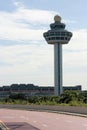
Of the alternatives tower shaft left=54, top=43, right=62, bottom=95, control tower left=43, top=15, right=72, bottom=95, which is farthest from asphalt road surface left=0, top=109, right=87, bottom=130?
control tower left=43, top=15, right=72, bottom=95

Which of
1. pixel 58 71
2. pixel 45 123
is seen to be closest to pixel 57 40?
pixel 58 71

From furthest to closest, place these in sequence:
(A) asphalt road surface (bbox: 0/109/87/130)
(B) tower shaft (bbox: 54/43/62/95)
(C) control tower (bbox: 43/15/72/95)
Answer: (C) control tower (bbox: 43/15/72/95) < (B) tower shaft (bbox: 54/43/62/95) < (A) asphalt road surface (bbox: 0/109/87/130)

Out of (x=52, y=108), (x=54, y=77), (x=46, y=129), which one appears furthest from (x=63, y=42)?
(x=46, y=129)

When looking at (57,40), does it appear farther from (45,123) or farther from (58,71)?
(45,123)

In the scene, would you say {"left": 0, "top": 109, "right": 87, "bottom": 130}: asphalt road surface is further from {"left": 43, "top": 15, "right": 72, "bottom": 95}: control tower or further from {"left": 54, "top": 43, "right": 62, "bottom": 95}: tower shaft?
{"left": 43, "top": 15, "right": 72, "bottom": 95}: control tower

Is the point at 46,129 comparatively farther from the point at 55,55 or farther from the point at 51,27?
the point at 51,27

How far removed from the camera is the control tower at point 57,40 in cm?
17388

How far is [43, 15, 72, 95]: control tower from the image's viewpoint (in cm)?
17388

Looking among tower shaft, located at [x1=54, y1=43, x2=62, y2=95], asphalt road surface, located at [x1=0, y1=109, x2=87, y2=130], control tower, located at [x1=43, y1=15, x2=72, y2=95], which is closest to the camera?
asphalt road surface, located at [x1=0, y1=109, x2=87, y2=130]

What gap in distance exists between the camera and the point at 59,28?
184375 millimetres

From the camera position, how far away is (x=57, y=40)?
180875 mm

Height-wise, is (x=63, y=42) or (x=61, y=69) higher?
(x=63, y=42)

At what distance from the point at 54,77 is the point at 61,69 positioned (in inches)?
175

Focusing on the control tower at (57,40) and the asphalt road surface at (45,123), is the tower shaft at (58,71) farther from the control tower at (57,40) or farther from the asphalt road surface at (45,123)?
the asphalt road surface at (45,123)
